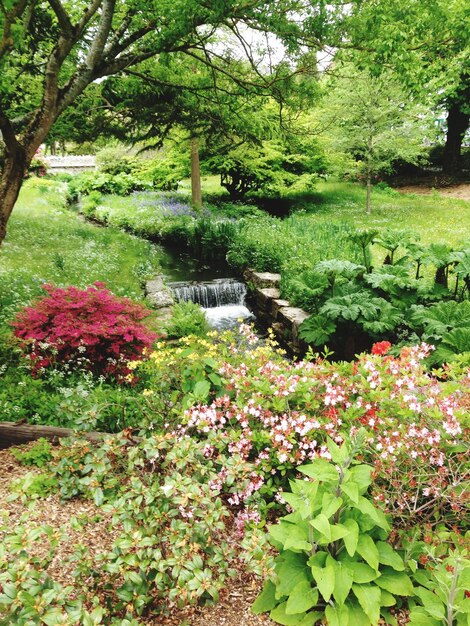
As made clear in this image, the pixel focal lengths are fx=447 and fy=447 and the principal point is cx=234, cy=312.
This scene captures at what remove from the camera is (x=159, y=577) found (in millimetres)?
2387

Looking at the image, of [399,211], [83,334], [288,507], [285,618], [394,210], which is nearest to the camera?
[285,618]

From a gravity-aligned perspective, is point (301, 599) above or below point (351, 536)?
below

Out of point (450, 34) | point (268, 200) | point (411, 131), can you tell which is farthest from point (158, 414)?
point (268, 200)

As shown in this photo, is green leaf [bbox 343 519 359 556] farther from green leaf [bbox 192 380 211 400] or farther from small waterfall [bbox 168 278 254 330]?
small waterfall [bbox 168 278 254 330]

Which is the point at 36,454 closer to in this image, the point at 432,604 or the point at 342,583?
the point at 342,583

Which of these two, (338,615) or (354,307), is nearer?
(338,615)

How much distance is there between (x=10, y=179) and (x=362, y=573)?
5.76m

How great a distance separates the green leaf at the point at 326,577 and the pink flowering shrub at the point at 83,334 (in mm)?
3367

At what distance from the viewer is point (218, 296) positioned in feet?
34.6

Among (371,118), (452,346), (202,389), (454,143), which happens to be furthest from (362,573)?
(454,143)

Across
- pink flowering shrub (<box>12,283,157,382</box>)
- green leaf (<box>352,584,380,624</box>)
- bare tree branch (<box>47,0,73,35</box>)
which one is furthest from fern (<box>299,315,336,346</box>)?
bare tree branch (<box>47,0,73,35</box>)

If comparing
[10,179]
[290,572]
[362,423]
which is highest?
[10,179]

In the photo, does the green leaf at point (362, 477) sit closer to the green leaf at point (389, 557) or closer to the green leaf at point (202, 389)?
the green leaf at point (389, 557)

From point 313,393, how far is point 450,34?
568cm
